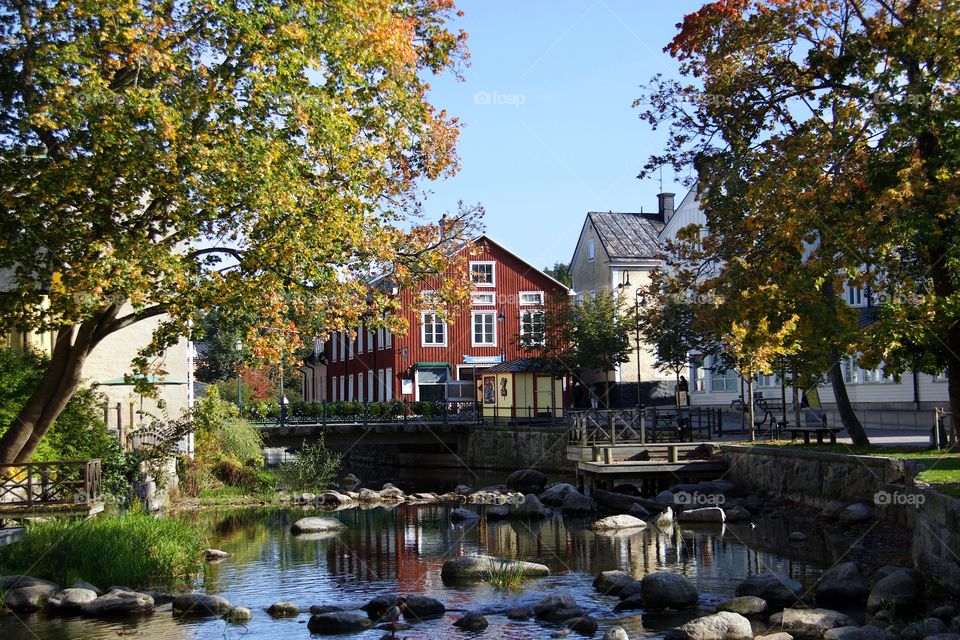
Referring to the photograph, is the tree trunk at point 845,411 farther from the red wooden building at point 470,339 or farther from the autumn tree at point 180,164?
the red wooden building at point 470,339

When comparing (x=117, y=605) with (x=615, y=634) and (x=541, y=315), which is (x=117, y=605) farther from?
(x=541, y=315)

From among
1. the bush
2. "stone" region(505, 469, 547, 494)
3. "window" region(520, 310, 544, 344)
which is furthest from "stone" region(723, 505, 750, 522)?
"window" region(520, 310, 544, 344)

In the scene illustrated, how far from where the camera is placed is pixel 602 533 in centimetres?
2181

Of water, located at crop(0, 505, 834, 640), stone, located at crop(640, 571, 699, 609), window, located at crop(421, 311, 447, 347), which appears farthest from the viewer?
window, located at crop(421, 311, 447, 347)

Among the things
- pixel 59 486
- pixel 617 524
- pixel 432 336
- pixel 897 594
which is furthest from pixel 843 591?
pixel 432 336

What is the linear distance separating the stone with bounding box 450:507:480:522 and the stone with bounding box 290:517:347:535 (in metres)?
2.86

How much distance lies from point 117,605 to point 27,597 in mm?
1336

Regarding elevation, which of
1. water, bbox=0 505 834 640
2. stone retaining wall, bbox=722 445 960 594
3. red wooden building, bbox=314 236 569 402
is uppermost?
red wooden building, bbox=314 236 569 402

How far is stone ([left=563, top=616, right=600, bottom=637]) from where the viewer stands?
12.7m

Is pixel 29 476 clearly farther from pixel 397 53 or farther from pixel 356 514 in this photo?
pixel 356 514

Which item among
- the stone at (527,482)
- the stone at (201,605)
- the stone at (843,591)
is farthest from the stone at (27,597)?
the stone at (527,482)

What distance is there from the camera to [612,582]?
15.4 meters

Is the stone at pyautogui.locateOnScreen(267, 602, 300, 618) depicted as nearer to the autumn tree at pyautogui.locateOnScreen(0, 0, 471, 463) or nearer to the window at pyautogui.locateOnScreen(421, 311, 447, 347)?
the autumn tree at pyautogui.locateOnScreen(0, 0, 471, 463)

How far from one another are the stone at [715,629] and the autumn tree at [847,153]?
6601 mm
